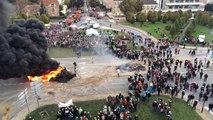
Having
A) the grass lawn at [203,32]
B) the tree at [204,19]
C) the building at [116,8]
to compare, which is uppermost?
the building at [116,8]

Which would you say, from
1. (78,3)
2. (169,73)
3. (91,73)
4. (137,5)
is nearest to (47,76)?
(91,73)

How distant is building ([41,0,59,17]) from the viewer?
250 ft

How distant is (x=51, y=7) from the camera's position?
7719 cm

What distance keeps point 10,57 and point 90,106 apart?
387 inches

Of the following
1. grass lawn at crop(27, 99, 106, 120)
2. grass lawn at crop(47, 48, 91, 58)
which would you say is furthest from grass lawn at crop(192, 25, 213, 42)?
grass lawn at crop(27, 99, 106, 120)

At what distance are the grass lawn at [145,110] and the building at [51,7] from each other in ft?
165

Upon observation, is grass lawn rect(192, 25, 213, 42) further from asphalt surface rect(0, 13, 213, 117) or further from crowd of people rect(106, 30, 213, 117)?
crowd of people rect(106, 30, 213, 117)

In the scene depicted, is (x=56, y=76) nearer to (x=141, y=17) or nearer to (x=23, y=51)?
(x=23, y=51)

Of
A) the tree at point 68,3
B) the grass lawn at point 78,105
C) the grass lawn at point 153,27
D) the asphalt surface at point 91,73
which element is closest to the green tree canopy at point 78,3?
the tree at point 68,3

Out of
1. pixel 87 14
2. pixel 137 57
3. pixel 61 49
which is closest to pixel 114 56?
pixel 137 57

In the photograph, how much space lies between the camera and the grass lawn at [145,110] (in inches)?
1142

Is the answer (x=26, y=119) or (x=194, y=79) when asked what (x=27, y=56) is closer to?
(x=26, y=119)

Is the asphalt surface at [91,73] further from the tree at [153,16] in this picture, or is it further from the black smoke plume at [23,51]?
the tree at [153,16]

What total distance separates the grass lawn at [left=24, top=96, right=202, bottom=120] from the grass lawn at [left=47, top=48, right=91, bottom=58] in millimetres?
16476
